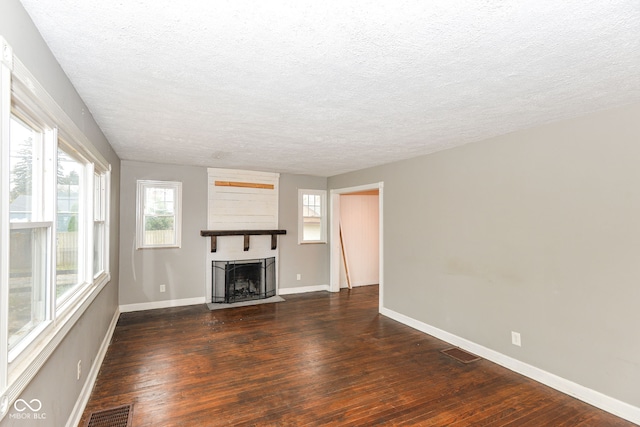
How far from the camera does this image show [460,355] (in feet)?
11.5

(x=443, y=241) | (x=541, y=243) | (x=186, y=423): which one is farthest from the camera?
(x=443, y=241)

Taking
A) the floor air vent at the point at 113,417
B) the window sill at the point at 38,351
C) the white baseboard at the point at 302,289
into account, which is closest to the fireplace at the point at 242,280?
the white baseboard at the point at 302,289

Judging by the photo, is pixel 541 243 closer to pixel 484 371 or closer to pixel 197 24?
pixel 484 371

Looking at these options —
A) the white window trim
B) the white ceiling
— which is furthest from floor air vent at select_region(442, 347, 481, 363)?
the white window trim

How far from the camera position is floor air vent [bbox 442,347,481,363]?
341cm

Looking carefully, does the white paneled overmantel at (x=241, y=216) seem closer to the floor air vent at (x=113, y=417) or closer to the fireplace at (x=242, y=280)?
the fireplace at (x=242, y=280)

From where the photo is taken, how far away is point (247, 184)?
587 centimetres

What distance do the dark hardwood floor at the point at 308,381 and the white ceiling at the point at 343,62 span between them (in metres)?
2.38

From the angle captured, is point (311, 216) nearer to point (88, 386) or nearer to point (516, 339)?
point (516, 339)

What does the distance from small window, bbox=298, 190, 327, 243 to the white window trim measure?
14.5 ft

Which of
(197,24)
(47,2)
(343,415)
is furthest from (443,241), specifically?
(47,2)

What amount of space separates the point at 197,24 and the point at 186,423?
2.58 meters

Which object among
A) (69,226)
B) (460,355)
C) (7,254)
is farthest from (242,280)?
(7,254)

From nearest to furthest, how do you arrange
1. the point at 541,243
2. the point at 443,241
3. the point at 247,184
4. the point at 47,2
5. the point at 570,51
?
the point at 47,2, the point at 570,51, the point at 541,243, the point at 443,241, the point at 247,184
